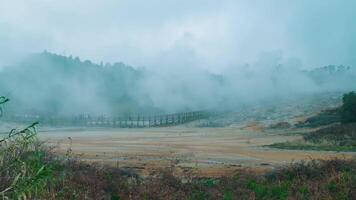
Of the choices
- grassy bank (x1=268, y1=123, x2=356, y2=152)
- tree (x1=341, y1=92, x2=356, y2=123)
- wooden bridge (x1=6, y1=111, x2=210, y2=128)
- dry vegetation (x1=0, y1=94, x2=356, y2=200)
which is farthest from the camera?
wooden bridge (x1=6, y1=111, x2=210, y2=128)

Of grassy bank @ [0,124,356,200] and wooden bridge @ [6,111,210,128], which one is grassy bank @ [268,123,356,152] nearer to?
grassy bank @ [0,124,356,200]

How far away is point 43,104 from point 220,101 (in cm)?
3004

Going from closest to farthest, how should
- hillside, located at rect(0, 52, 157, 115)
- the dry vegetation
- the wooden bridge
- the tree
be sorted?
1. the dry vegetation
2. the tree
3. the wooden bridge
4. hillside, located at rect(0, 52, 157, 115)

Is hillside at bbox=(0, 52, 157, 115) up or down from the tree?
up

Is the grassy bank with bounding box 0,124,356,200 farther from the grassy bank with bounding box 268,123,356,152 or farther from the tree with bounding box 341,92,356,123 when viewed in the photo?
the tree with bounding box 341,92,356,123

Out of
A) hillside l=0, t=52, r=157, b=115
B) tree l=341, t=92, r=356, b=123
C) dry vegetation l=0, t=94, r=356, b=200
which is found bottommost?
dry vegetation l=0, t=94, r=356, b=200

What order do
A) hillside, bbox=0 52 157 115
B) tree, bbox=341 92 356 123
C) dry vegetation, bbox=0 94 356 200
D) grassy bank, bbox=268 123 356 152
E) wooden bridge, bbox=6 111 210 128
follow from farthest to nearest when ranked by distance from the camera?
hillside, bbox=0 52 157 115 → wooden bridge, bbox=6 111 210 128 → tree, bbox=341 92 356 123 → grassy bank, bbox=268 123 356 152 → dry vegetation, bbox=0 94 356 200

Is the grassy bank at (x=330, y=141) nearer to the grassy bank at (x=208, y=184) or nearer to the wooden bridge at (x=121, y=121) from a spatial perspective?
the grassy bank at (x=208, y=184)

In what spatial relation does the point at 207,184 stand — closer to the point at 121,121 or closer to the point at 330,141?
the point at 330,141

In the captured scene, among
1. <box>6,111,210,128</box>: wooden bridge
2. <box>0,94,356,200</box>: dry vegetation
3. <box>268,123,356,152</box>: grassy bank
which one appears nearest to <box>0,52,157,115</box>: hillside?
<box>6,111,210,128</box>: wooden bridge

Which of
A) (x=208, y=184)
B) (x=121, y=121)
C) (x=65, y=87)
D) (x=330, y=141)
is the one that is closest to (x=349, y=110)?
(x=330, y=141)

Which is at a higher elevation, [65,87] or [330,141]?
[65,87]

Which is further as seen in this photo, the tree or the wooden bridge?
the wooden bridge

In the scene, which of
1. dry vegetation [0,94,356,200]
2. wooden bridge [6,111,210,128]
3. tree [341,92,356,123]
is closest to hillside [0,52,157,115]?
wooden bridge [6,111,210,128]
